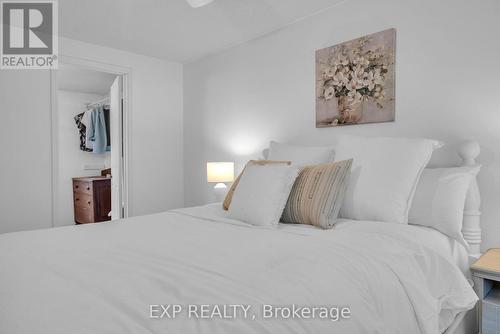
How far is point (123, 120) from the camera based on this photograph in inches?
148

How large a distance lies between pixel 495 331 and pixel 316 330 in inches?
46.0

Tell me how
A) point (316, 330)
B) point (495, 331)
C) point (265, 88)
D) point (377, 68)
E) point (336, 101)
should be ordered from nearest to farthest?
point (316, 330) < point (495, 331) < point (377, 68) < point (336, 101) < point (265, 88)

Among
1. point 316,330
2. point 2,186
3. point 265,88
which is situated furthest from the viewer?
point 265,88

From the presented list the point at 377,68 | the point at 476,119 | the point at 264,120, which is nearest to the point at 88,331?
the point at 476,119

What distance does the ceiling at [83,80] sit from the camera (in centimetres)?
437

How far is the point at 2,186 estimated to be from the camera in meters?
2.97

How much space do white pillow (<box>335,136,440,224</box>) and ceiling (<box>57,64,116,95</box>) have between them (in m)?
3.90

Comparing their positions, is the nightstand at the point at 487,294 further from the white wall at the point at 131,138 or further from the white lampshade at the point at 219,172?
the white wall at the point at 131,138

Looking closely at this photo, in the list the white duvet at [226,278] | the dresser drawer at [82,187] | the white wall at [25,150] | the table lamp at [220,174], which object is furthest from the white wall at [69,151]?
the white duvet at [226,278]

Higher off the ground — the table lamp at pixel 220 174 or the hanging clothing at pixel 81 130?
the hanging clothing at pixel 81 130

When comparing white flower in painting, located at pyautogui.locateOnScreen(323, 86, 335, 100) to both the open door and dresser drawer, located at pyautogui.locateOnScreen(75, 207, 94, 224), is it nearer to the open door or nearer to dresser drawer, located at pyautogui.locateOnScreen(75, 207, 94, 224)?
the open door

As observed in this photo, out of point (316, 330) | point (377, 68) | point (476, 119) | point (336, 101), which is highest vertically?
point (377, 68)

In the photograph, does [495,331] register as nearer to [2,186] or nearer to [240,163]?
[240,163]

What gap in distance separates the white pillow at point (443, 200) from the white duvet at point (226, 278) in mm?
148
